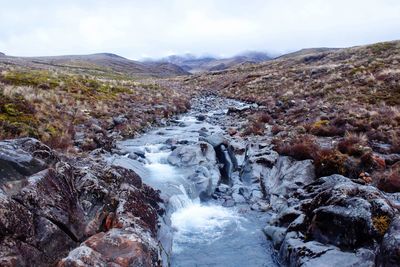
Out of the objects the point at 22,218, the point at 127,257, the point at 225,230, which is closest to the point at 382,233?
the point at 225,230

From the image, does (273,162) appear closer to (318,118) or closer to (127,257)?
(318,118)

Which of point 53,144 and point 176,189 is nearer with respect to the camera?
point 176,189

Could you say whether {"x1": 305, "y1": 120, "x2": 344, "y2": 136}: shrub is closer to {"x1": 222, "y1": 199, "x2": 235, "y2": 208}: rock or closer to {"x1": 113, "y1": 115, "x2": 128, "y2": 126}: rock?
{"x1": 222, "y1": 199, "x2": 235, "y2": 208}: rock

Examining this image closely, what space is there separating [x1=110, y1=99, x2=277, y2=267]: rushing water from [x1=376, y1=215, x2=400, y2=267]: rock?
145 inches

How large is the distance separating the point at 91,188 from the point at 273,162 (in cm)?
1088

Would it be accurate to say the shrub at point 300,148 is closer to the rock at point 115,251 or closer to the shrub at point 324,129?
the shrub at point 324,129

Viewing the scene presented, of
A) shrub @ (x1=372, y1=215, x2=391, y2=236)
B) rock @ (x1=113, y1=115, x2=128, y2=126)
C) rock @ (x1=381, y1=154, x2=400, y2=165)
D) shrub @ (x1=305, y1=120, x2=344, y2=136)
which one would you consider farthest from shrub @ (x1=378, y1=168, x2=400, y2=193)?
rock @ (x1=113, y1=115, x2=128, y2=126)

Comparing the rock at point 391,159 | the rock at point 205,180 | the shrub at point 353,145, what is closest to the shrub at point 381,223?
the rock at point 391,159

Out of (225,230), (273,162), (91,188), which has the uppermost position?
(91,188)

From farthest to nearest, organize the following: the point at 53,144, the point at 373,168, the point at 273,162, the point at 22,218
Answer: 1. the point at 273,162
2. the point at 53,144
3. the point at 373,168
4. the point at 22,218

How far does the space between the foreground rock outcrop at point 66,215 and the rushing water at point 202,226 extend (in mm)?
1527

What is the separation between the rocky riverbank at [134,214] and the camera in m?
8.71

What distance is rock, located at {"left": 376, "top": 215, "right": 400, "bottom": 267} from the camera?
8430 millimetres

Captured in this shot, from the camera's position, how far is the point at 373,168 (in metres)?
16.5
